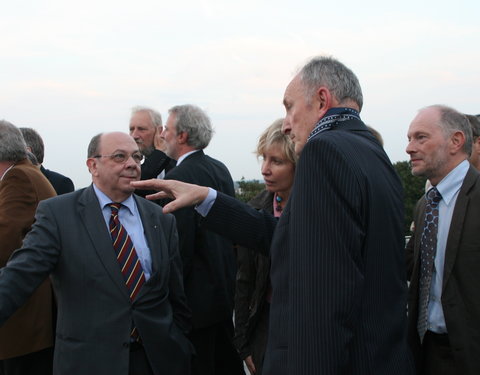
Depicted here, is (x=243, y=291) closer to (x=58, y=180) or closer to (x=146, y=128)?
(x=58, y=180)

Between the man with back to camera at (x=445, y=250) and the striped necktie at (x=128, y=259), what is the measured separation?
1624 mm

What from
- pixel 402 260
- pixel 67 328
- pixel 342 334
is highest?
pixel 402 260

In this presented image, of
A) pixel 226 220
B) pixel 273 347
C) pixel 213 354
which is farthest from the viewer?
pixel 213 354

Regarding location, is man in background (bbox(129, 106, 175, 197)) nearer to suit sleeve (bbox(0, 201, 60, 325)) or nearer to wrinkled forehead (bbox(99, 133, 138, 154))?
wrinkled forehead (bbox(99, 133, 138, 154))

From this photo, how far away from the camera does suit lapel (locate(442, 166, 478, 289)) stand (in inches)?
125

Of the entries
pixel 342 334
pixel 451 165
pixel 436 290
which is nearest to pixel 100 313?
pixel 342 334

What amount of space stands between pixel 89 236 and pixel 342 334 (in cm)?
179

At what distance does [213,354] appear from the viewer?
474 centimetres

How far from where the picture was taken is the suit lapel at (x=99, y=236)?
3.20m

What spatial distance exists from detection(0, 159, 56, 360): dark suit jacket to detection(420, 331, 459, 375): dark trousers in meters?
2.62

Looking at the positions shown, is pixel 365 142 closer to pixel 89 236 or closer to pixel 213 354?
pixel 89 236

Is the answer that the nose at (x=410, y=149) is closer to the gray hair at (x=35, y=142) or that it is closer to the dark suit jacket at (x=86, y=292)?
the dark suit jacket at (x=86, y=292)

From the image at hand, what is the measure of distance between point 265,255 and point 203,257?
3.94ft

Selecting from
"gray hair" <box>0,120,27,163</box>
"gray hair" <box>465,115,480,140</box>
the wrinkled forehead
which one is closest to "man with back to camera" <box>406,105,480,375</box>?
"gray hair" <box>465,115,480,140</box>
